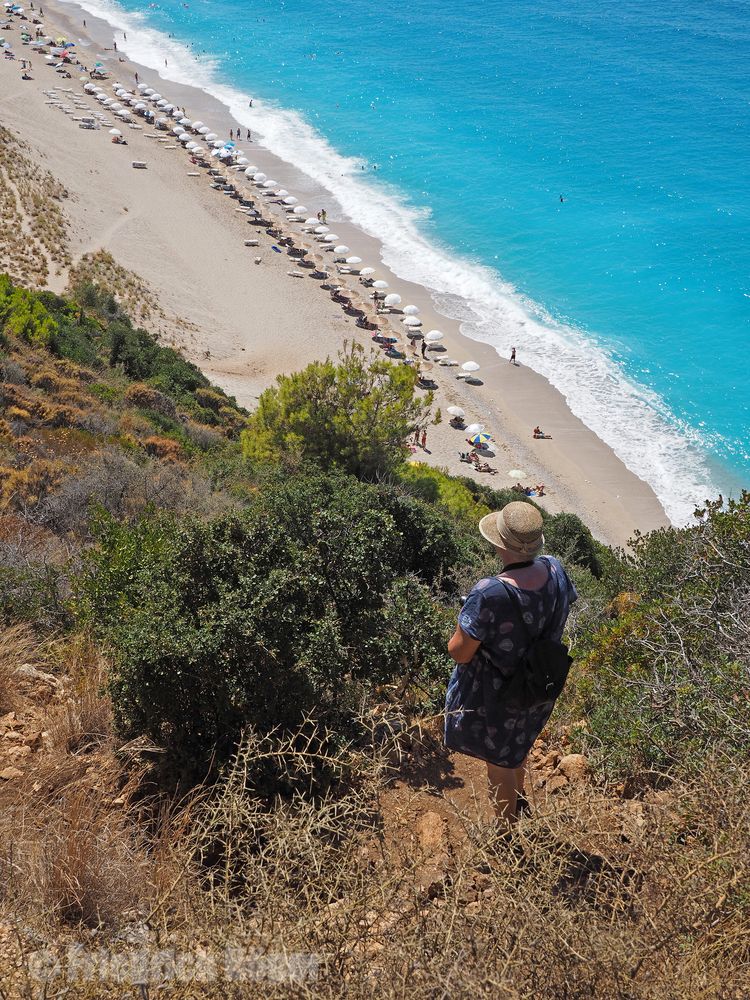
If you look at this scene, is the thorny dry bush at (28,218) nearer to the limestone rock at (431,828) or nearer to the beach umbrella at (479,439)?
the beach umbrella at (479,439)

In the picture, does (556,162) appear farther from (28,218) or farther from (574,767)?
(574,767)

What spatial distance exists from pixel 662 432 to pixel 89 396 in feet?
63.6

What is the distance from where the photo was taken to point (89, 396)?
1576 centimetres

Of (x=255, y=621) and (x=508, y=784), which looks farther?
(x=255, y=621)

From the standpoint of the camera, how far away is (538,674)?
3.53 metres

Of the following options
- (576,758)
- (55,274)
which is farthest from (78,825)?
(55,274)

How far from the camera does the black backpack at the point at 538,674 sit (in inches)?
139

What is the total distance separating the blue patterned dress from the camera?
3.54m

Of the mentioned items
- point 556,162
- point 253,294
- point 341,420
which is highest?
point 556,162

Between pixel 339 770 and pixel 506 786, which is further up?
pixel 339 770

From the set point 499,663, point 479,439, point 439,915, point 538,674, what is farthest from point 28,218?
point 439,915

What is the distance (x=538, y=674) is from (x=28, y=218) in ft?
113

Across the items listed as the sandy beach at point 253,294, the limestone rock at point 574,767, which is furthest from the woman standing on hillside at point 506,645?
the sandy beach at point 253,294

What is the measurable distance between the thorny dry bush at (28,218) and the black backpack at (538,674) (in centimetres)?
2759
